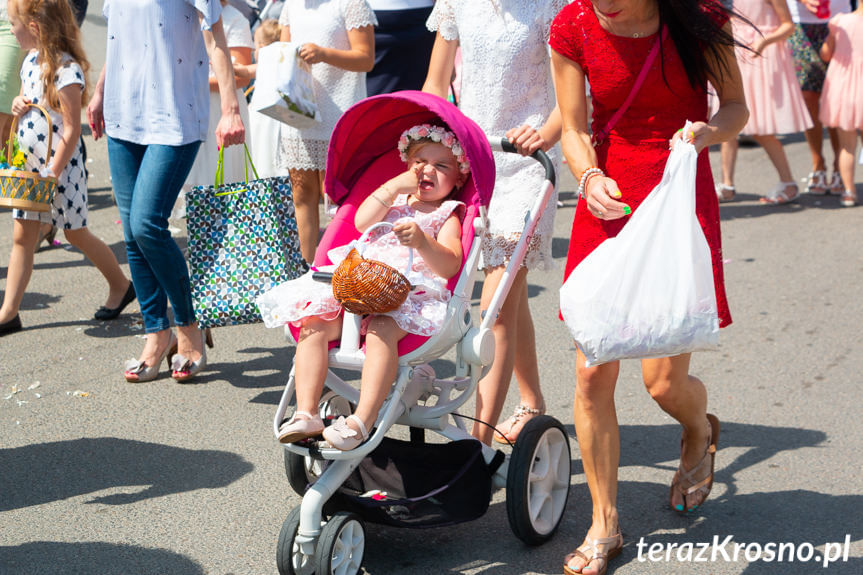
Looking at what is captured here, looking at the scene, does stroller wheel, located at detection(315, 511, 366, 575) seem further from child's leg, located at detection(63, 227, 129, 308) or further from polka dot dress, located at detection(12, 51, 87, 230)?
child's leg, located at detection(63, 227, 129, 308)

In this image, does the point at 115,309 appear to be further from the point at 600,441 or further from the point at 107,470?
the point at 600,441

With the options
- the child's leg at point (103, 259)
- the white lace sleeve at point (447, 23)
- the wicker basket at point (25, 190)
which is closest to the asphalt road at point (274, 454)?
the child's leg at point (103, 259)

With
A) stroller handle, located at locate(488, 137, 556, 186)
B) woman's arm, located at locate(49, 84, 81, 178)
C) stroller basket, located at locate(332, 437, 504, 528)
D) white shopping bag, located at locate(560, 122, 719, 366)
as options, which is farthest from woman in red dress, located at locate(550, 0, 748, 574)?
woman's arm, located at locate(49, 84, 81, 178)

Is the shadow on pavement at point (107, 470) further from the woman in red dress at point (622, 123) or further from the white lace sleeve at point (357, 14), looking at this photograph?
the white lace sleeve at point (357, 14)

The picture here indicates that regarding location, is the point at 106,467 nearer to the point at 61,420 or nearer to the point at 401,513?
the point at 61,420

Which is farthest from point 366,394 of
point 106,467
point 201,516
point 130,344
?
point 130,344

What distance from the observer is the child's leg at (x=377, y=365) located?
11.5ft

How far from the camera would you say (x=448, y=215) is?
3879 millimetres

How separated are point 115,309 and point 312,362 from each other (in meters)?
3.56

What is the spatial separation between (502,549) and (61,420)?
7.83ft

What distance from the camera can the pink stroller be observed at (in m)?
3.51

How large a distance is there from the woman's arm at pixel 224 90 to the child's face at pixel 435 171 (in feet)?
5.11

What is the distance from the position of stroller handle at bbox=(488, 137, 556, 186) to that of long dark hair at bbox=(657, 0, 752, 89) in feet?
2.04

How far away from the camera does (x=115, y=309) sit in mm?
6809
